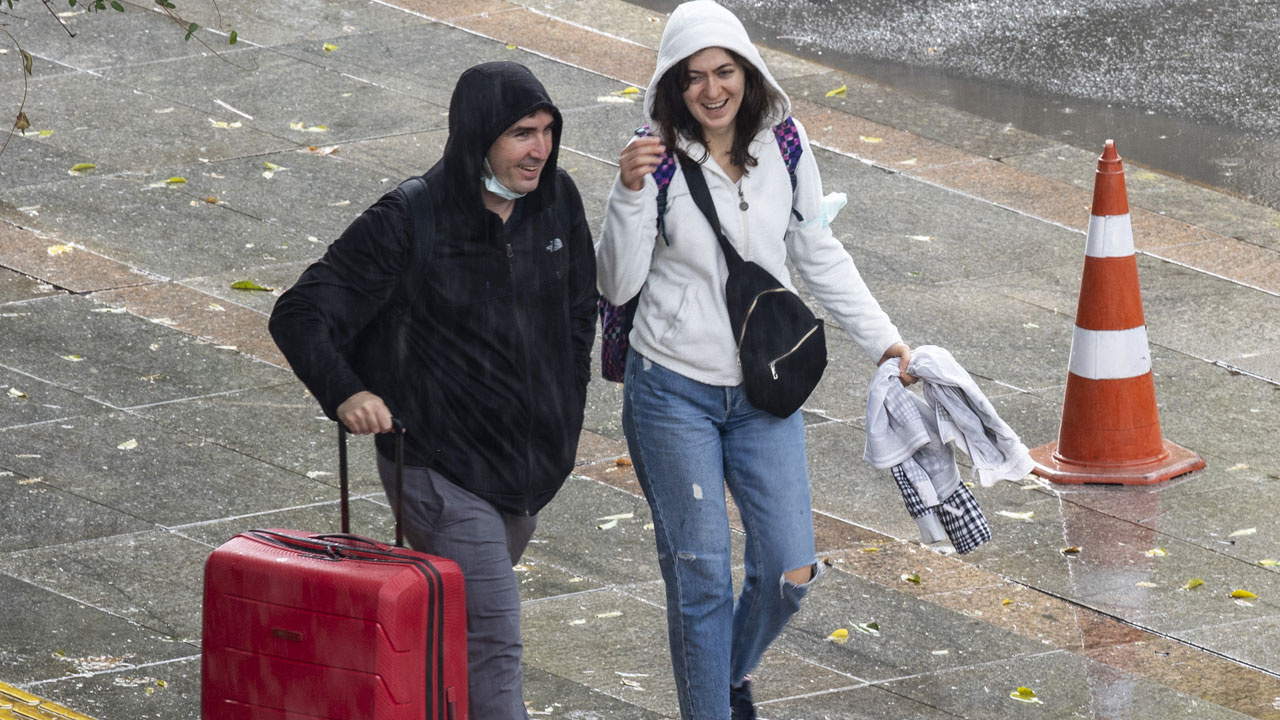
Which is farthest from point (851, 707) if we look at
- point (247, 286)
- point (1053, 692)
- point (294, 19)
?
point (294, 19)

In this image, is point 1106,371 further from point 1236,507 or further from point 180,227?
point 180,227

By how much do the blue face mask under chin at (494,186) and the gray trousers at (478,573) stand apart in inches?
25.7

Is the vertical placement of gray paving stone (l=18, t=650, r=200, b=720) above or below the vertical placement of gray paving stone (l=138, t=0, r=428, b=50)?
below

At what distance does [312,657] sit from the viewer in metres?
3.75

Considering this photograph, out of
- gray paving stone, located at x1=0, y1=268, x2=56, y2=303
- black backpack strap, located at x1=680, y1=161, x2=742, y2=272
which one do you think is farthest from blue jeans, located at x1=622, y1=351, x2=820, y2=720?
gray paving stone, located at x1=0, y1=268, x2=56, y2=303

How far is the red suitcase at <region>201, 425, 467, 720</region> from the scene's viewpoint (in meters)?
3.70

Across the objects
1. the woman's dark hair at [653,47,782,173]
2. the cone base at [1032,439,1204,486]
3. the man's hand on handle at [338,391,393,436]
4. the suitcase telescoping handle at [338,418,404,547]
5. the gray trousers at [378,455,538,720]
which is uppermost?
the woman's dark hair at [653,47,782,173]

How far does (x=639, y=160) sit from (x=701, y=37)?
340 mm

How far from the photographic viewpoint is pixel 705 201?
451 cm

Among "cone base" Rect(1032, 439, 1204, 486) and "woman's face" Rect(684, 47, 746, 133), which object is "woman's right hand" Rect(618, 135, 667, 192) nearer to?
"woman's face" Rect(684, 47, 746, 133)

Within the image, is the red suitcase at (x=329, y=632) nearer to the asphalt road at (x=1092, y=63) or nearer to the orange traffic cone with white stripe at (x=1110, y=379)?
the orange traffic cone with white stripe at (x=1110, y=379)

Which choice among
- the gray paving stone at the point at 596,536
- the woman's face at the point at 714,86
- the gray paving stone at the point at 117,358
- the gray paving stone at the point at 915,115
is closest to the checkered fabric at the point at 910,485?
the woman's face at the point at 714,86

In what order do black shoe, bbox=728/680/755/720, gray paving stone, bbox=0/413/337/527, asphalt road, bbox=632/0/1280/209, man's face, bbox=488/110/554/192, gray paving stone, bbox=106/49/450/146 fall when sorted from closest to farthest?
man's face, bbox=488/110/554/192
black shoe, bbox=728/680/755/720
gray paving stone, bbox=0/413/337/527
gray paving stone, bbox=106/49/450/146
asphalt road, bbox=632/0/1280/209

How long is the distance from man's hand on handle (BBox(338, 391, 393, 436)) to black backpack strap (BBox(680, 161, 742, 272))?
0.96 metres
